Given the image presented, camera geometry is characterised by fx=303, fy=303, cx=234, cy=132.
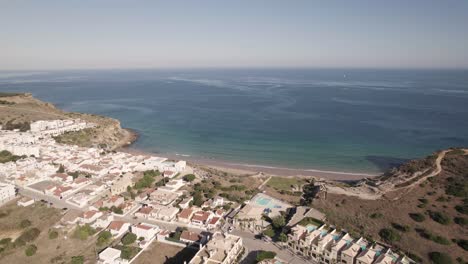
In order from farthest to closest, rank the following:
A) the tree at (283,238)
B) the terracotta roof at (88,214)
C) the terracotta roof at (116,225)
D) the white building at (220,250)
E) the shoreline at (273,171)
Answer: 1. the shoreline at (273,171)
2. the terracotta roof at (88,214)
3. the terracotta roof at (116,225)
4. the tree at (283,238)
5. the white building at (220,250)

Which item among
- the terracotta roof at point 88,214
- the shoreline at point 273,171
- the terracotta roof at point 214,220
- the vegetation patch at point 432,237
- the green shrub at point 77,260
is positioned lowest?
the shoreline at point 273,171

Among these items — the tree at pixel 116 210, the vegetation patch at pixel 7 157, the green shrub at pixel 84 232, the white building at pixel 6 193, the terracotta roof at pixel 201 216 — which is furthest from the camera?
the vegetation patch at pixel 7 157

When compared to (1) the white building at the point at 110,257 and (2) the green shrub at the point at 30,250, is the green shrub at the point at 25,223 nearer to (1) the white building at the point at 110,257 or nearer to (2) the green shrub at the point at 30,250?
(2) the green shrub at the point at 30,250

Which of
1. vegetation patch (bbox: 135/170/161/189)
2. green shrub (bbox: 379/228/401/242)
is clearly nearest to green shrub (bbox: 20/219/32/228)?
vegetation patch (bbox: 135/170/161/189)

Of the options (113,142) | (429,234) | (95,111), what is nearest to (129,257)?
(429,234)

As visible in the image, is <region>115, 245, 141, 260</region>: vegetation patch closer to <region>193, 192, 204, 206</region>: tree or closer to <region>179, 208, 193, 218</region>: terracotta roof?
<region>179, 208, 193, 218</region>: terracotta roof

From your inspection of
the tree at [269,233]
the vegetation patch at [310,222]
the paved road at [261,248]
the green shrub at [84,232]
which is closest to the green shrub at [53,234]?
the green shrub at [84,232]
